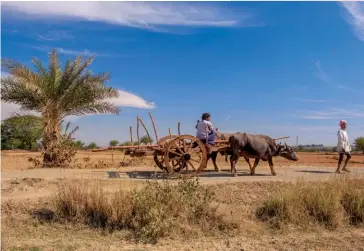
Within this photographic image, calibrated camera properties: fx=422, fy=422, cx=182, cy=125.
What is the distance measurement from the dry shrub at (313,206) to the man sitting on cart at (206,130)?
3506 mm

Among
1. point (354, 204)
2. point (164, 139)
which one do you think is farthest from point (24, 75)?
point (354, 204)

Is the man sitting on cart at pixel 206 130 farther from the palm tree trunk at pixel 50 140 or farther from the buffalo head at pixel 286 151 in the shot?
the palm tree trunk at pixel 50 140

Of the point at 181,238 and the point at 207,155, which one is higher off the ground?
the point at 207,155

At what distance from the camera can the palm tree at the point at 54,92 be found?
16.6 metres

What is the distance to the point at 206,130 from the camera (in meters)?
12.8

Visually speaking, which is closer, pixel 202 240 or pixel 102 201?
pixel 202 240

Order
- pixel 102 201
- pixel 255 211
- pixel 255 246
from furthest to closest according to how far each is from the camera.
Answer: pixel 255 211
pixel 102 201
pixel 255 246

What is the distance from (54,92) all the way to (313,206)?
1173cm

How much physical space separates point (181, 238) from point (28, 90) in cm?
1109

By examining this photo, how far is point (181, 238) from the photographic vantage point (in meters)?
8.06

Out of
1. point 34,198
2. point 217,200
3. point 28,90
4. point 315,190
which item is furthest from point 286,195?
point 28,90

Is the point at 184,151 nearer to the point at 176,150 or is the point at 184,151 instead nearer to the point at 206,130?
the point at 176,150

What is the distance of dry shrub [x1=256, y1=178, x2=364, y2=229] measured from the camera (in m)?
9.09

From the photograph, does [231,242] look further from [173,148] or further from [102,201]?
[173,148]
